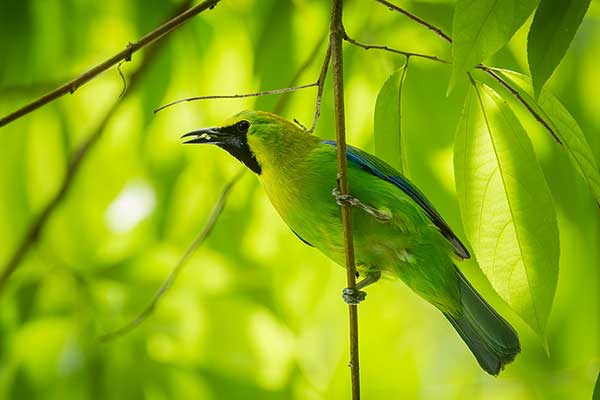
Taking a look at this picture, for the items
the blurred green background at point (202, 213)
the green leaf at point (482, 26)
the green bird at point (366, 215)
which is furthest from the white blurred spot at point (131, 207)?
the green leaf at point (482, 26)

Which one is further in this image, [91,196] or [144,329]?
[91,196]

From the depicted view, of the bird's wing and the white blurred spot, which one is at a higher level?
the white blurred spot

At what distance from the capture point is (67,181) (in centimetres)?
283

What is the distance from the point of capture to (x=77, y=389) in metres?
2.69

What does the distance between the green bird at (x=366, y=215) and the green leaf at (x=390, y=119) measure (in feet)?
0.81

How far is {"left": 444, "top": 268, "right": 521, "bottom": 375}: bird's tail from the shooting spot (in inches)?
89.7

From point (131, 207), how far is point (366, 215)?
1.20 metres

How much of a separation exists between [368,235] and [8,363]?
4.17ft

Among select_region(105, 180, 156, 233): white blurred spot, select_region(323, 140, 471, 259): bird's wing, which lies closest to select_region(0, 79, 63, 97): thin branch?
select_region(105, 180, 156, 233): white blurred spot

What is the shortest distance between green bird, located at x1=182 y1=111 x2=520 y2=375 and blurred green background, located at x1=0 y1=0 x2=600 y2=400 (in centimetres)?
26

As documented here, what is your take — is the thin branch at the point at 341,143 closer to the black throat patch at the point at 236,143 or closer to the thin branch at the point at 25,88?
the black throat patch at the point at 236,143

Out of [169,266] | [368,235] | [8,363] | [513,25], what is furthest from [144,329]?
[513,25]

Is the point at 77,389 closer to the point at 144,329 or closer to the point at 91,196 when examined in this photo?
the point at 144,329

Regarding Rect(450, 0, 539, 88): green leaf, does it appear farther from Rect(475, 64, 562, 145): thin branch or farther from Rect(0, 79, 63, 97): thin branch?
Rect(0, 79, 63, 97): thin branch
